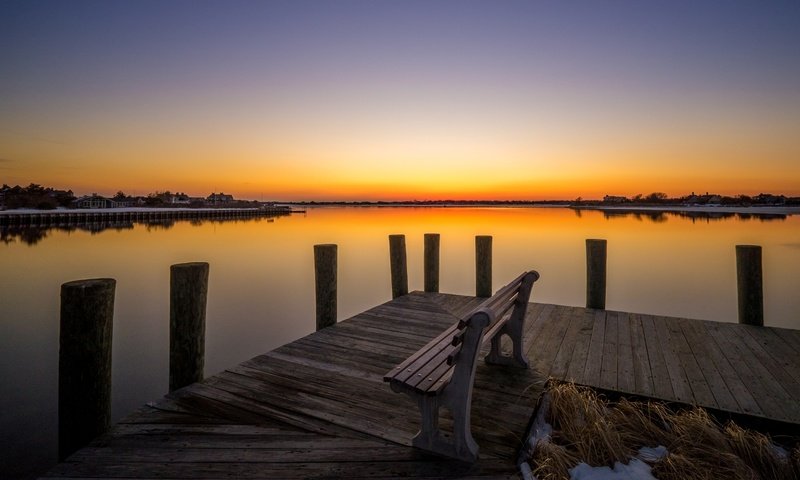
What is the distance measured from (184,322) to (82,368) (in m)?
0.92

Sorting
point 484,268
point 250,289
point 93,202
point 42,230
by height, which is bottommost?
point 250,289

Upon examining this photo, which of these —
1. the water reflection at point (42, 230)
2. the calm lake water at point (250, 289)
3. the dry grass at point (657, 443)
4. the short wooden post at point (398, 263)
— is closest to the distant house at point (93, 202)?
the water reflection at point (42, 230)

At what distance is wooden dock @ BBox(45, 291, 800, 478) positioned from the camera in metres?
2.63

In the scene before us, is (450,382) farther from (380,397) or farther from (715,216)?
(715,216)

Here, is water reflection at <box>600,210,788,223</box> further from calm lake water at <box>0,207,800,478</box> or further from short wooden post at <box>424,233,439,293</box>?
short wooden post at <box>424,233,439,293</box>

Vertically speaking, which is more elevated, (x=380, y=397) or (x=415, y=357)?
(x=415, y=357)

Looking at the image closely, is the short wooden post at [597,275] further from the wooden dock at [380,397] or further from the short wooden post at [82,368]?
the short wooden post at [82,368]

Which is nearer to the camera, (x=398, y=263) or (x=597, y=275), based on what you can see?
(x=597, y=275)

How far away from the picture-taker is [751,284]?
232 inches

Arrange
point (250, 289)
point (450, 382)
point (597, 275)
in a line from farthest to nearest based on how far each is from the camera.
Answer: point (250, 289) → point (597, 275) → point (450, 382)

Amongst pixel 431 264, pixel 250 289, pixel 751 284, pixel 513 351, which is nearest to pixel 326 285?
pixel 431 264

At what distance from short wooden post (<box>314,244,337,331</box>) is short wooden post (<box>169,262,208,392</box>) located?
2283mm

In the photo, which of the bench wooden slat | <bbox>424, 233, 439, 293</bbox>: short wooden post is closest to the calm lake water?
<bbox>424, 233, 439, 293</bbox>: short wooden post

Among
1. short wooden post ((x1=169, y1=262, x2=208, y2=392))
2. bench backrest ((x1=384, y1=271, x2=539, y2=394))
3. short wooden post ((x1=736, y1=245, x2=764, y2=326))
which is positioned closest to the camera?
bench backrest ((x1=384, y1=271, x2=539, y2=394))
